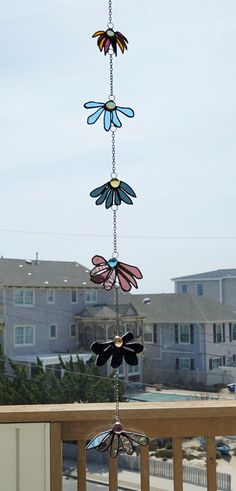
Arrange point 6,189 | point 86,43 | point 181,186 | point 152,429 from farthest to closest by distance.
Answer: point 6,189
point 181,186
point 86,43
point 152,429

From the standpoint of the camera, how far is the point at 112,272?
55.8 inches

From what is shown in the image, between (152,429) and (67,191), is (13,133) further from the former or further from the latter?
(152,429)

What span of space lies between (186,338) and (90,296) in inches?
142

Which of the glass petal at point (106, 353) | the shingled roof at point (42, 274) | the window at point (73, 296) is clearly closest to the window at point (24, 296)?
the shingled roof at point (42, 274)

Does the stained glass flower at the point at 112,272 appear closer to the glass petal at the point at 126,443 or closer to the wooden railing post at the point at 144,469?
the glass petal at the point at 126,443

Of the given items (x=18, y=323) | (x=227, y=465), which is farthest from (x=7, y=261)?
(x=227, y=465)

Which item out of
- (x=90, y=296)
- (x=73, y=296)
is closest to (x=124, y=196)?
(x=73, y=296)

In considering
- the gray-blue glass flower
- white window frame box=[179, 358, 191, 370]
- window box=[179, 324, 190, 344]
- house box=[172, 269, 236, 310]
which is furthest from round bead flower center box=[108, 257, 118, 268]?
house box=[172, 269, 236, 310]

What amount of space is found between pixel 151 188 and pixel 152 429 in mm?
1393

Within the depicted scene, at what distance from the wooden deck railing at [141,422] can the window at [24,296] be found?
1657 cm

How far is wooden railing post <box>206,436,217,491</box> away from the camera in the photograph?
5.45ft

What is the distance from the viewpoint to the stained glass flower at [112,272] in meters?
1.42

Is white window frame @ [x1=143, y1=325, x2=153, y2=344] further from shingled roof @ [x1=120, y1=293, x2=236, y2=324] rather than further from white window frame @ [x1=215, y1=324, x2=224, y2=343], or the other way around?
white window frame @ [x1=215, y1=324, x2=224, y2=343]

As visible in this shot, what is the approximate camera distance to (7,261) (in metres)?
18.8
